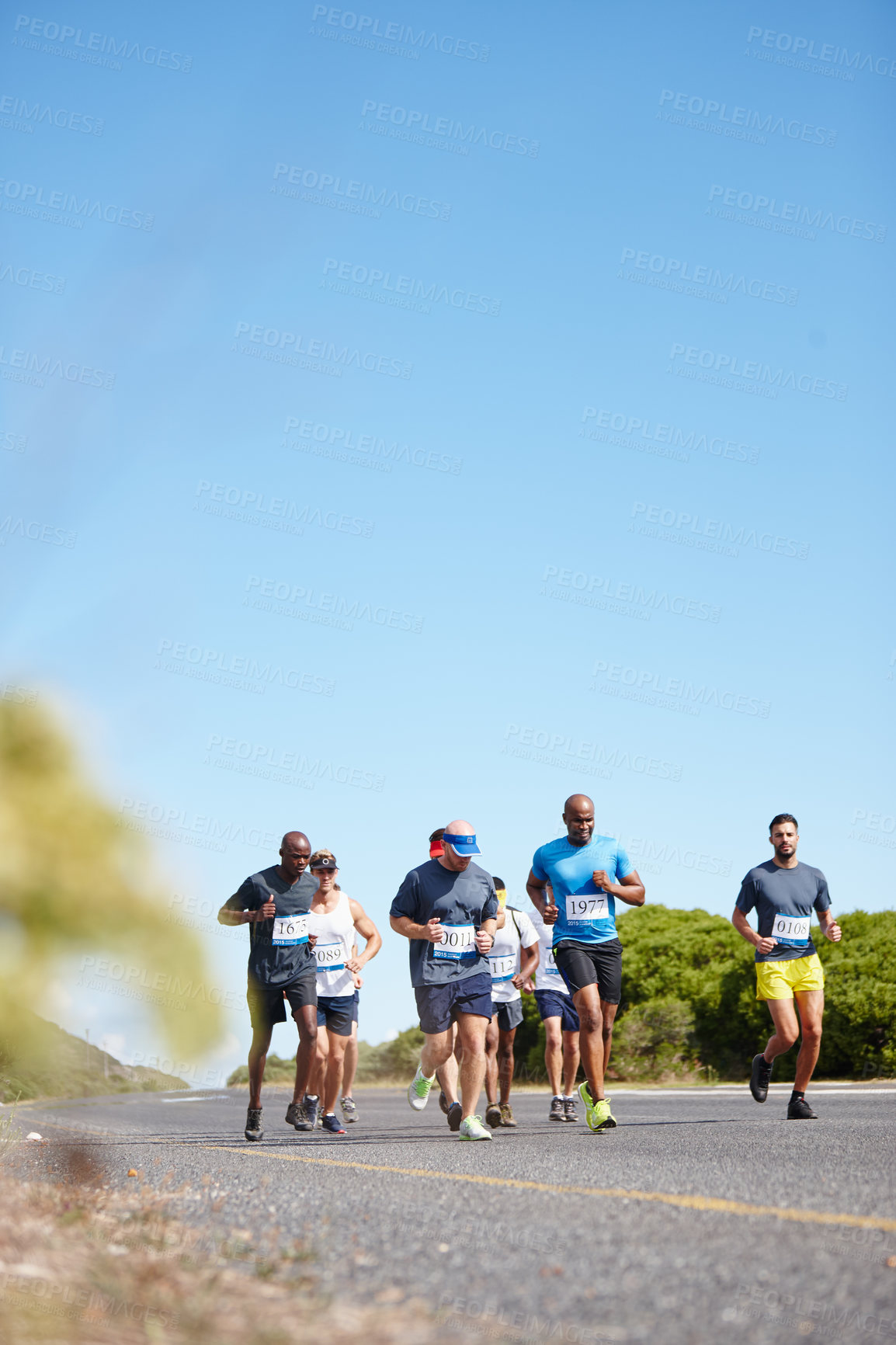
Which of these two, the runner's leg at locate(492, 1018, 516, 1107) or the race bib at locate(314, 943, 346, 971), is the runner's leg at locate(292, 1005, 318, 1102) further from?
the runner's leg at locate(492, 1018, 516, 1107)

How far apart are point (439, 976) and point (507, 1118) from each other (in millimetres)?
2922

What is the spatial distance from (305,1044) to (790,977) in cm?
368

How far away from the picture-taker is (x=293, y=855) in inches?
388

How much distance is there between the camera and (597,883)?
960cm

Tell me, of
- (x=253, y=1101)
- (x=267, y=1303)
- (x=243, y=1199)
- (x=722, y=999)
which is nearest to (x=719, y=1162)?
(x=243, y=1199)

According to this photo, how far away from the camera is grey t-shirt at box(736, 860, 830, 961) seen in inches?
393

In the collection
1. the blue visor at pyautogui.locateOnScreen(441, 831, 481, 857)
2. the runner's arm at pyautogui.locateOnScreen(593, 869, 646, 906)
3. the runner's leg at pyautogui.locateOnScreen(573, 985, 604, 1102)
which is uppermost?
the blue visor at pyautogui.locateOnScreen(441, 831, 481, 857)

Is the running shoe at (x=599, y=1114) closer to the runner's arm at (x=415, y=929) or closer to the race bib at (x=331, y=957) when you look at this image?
the runner's arm at (x=415, y=929)

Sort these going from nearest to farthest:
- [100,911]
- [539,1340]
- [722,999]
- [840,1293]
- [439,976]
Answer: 1. [100,911]
2. [539,1340]
3. [840,1293]
4. [439,976]
5. [722,999]

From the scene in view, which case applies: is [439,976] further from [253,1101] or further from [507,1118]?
[507,1118]

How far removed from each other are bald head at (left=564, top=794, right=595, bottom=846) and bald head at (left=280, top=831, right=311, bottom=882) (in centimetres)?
197

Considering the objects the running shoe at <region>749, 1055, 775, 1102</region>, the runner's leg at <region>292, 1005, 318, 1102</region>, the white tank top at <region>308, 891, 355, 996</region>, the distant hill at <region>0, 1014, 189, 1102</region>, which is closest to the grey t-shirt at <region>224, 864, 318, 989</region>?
the runner's leg at <region>292, 1005, 318, 1102</region>

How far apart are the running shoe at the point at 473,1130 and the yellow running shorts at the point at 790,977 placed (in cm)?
238

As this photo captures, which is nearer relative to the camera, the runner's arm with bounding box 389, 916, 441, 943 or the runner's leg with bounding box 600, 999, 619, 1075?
the runner's arm with bounding box 389, 916, 441, 943
